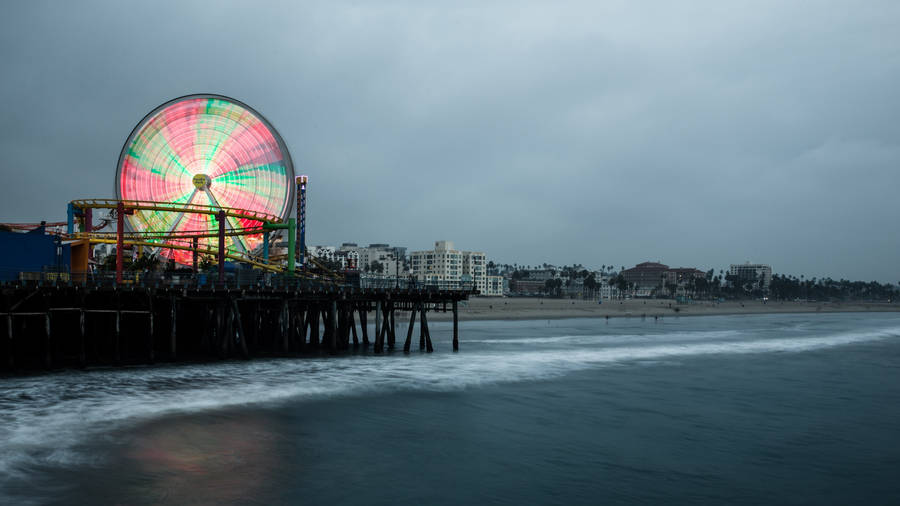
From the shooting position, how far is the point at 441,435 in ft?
82.9

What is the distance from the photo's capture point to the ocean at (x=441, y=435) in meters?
18.7

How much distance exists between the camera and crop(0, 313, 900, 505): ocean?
61.3 feet

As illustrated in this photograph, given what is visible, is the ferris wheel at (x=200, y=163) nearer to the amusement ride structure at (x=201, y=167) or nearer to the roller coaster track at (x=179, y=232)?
the amusement ride structure at (x=201, y=167)

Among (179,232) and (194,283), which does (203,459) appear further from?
(179,232)

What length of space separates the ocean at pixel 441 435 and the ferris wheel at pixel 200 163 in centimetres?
2978

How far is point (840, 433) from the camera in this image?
26812 millimetres

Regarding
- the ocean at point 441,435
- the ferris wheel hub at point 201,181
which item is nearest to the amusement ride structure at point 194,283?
the ferris wheel hub at point 201,181

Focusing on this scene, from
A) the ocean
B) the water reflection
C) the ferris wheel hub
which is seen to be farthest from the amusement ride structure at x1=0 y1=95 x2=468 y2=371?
the water reflection

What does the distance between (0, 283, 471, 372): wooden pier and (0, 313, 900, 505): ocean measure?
280 centimetres

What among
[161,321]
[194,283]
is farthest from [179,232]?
[194,283]

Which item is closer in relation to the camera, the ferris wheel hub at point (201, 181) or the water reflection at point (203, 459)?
the water reflection at point (203, 459)

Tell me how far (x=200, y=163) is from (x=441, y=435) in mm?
50598

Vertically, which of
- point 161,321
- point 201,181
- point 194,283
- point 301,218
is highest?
point 201,181

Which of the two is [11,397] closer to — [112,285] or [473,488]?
[112,285]
